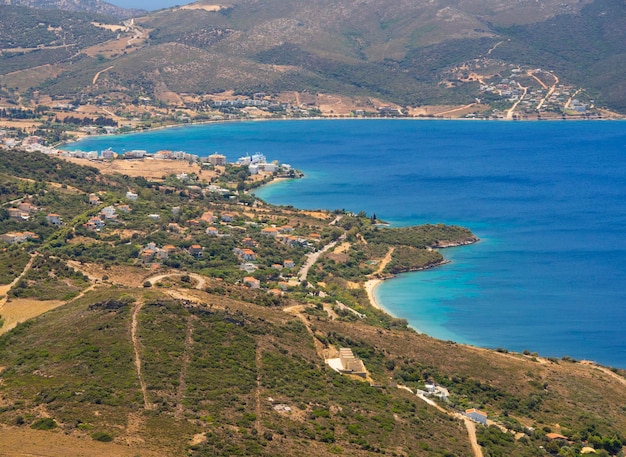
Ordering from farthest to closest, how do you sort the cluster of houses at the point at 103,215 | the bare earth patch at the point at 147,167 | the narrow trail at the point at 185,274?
the bare earth patch at the point at 147,167 → the cluster of houses at the point at 103,215 → the narrow trail at the point at 185,274

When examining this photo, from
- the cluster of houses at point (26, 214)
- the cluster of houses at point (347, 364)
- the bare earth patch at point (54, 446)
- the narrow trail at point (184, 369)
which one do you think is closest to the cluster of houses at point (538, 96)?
the cluster of houses at point (26, 214)

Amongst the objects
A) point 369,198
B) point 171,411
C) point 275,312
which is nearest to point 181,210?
point 369,198

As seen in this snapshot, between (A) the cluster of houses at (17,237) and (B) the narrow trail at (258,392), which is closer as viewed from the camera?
(B) the narrow trail at (258,392)

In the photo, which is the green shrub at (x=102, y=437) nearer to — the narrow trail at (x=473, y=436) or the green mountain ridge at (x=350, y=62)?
the narrow trail at (x=473, y=436)

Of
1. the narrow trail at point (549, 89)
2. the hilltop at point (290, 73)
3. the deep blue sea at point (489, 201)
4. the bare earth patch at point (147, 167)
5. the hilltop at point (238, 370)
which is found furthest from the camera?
the narrow trail at point (549, 89)

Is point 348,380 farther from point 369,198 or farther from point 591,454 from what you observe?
point 369,198

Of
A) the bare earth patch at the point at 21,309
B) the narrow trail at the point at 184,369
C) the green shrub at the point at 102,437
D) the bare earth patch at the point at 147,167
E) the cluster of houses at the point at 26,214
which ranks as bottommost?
the bare earth patch at the point at 147,167

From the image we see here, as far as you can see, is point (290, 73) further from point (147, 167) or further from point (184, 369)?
point (184, 369)

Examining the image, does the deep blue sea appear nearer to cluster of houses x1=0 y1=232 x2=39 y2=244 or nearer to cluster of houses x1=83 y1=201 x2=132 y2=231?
cluster of houses x1=83 y1=201 x2=132 y2=231
